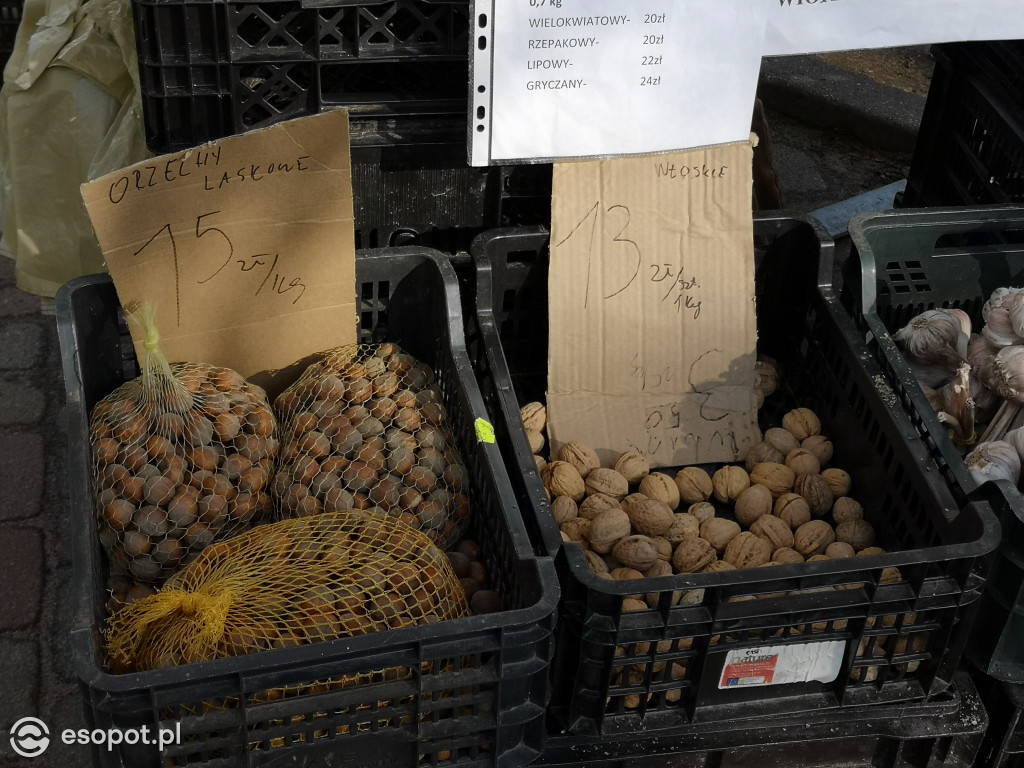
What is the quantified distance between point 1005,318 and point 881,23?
0.65 meters

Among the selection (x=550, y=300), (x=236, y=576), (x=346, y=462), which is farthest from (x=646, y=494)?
(x=236, y=576)

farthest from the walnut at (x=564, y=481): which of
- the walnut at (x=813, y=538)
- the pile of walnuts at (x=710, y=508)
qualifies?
the walnut at (x=813, y=538)

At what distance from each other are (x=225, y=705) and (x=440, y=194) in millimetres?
1166

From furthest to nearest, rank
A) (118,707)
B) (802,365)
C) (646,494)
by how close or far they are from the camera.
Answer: (802,365), (646,494), (118,707)

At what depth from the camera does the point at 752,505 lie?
2227 millimetres

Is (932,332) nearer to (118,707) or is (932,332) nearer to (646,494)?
(646,494)

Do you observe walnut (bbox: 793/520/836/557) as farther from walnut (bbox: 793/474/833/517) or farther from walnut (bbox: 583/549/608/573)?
walnut (bbox: 583/549/608/573)

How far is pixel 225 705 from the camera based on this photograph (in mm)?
1529

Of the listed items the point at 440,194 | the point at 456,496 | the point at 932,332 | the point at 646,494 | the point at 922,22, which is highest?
the point at 922,22

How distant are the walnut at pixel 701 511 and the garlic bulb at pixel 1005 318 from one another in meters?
0.65

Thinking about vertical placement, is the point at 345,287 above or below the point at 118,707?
above

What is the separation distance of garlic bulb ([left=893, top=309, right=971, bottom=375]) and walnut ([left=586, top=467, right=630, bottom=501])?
0.65 meters

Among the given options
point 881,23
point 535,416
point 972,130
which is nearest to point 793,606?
point 535,416

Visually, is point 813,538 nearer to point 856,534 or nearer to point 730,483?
point 856,534
